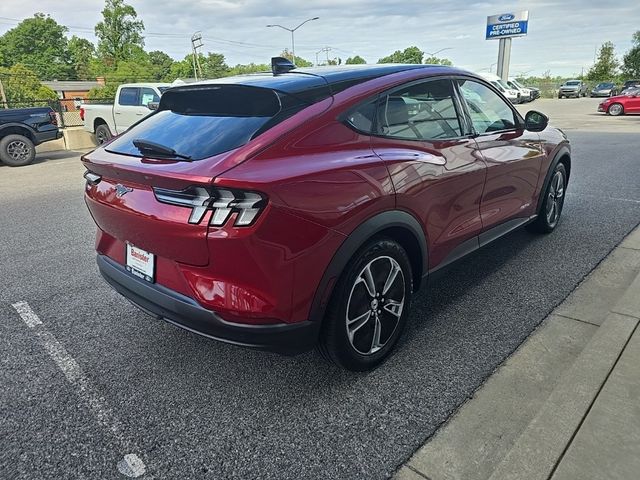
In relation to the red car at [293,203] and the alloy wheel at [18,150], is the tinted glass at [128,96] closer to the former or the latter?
the alloy wheel at [18,150]

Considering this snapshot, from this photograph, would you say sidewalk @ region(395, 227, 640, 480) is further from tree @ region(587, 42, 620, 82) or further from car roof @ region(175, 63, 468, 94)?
tree @ region(587, 42, 620, 82)

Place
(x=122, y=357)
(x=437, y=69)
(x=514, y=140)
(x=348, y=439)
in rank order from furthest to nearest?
(x=514, y=140) < (x=437, y=69) < (x=122, y=357) < (x=348, y=439)

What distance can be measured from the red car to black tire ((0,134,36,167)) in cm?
973

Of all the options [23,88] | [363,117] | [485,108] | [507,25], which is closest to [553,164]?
[485,108]

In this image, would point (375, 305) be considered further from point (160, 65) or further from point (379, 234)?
point (160, 65)

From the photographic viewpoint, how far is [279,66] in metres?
3.25

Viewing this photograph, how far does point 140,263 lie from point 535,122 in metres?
3.46

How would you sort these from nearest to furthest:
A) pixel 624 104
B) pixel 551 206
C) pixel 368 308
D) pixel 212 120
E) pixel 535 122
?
pixel 212 120
pixel 368 308
pixel 535 122
pixel 551 206
pixel 624 104

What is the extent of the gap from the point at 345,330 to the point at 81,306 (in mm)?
2245

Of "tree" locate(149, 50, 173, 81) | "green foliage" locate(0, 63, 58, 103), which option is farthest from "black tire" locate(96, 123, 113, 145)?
"tree" locate(149, 50, 173, 81)

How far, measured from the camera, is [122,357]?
9.69 ft

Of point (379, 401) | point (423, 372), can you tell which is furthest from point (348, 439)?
point (423, 372)

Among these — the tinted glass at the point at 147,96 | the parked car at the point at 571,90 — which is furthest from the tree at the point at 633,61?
the tinted glass at the point at 147,96

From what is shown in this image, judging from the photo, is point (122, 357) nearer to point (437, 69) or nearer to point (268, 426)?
point (268, 426)
